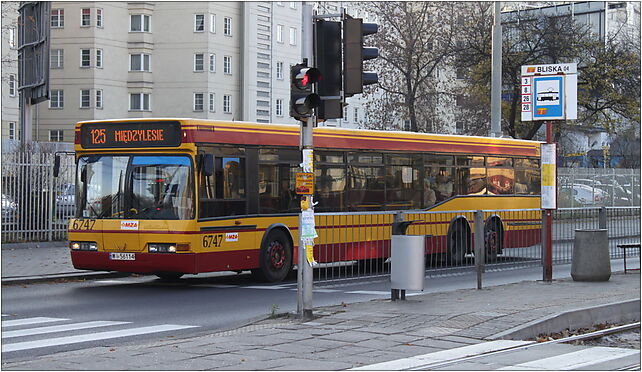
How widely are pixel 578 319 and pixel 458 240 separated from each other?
6.15 meters

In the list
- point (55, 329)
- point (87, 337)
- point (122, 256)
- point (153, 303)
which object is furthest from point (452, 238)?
point (87, 337)

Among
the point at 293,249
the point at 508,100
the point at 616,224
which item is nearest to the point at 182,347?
the point at 293,249

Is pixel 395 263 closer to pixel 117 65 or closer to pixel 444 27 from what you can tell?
pixel 444 27

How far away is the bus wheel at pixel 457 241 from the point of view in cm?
1819

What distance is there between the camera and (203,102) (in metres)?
68.6

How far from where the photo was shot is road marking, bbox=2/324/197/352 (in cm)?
1086

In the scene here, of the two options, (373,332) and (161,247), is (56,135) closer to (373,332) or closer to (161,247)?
(161,247)

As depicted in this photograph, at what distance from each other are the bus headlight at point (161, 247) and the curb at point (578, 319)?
7.29 metres

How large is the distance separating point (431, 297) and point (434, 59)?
28.9 metres

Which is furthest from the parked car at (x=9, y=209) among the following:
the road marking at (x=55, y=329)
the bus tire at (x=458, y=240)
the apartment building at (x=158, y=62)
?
the apartment building at (x=158, y=62)

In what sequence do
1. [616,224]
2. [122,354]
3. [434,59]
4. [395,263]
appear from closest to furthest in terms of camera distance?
[122,354], [395,263], [616,224], [434,59]

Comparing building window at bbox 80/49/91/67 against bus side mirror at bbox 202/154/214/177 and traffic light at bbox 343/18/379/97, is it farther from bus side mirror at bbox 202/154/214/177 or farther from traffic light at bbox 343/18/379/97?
traffic light at bbox 343/18/379/97

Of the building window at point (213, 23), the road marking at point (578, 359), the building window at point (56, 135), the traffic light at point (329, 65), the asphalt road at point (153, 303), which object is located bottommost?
the asphalt road at point (153, 303)

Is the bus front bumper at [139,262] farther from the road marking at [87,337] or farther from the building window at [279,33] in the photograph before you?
the building window at [279,33]
